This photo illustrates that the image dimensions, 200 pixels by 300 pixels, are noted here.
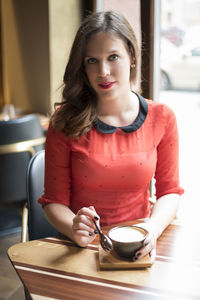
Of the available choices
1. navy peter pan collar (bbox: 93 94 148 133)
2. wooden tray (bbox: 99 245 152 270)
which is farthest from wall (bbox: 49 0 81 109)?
wooden tray (bbox: 99 245 152 270)

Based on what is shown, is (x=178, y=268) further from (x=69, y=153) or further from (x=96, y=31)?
(x=96, y=31)

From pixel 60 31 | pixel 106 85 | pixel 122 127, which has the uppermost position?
pixel 60 31

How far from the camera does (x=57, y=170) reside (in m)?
1.37

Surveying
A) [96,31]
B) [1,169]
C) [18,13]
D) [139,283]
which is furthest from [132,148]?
[18,13]

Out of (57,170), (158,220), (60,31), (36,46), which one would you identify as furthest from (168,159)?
Result: (36,46)

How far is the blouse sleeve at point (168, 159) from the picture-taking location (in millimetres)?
1450

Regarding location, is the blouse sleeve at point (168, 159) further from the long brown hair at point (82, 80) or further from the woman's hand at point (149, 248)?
the woman's hand at point (149, 248)

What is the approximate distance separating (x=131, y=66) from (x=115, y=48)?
163 mm

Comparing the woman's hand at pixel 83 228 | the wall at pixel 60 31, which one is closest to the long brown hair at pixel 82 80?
the woman's hand at pixel 83 228

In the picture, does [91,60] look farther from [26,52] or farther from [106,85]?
[26,52]

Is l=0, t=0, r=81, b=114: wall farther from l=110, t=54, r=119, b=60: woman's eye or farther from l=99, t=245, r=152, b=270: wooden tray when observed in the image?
l=99, t=245, r=152, b=270: wooden tray

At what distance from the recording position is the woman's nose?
1.31 metres

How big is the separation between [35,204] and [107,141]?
405 millimetres

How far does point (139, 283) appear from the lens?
3.08ft
